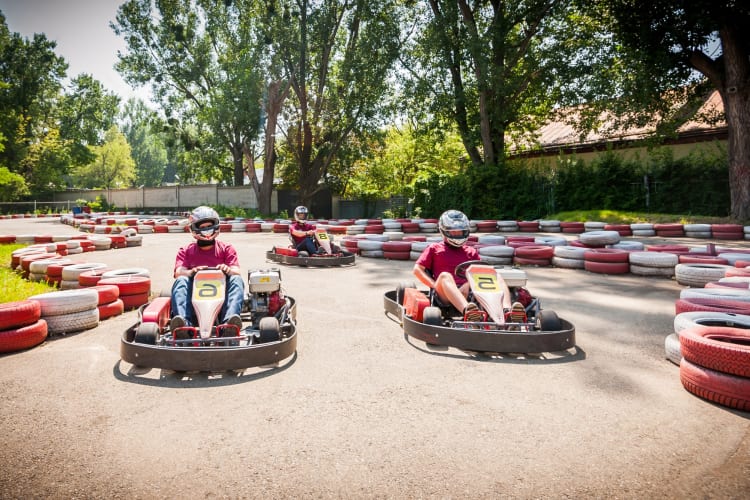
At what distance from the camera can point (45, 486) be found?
2172mm

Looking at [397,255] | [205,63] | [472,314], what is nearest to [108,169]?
[205,63]

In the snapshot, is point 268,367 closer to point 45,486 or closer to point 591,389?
point 45,486

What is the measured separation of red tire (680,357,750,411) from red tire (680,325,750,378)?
36 mm

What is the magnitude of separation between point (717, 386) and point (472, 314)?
182 cm

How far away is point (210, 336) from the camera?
12.9 feet

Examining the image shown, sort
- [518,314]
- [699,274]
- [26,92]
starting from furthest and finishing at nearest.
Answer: [26,92] < [699,274] < [518,314]

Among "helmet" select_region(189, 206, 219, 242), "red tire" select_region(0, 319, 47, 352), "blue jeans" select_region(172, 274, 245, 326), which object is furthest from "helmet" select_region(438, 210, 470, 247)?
"red tire" select_region(0, 319, 47, 352)

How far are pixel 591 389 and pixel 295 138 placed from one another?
→ 26610 millimetres

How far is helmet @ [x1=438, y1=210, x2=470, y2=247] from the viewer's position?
5070 mm

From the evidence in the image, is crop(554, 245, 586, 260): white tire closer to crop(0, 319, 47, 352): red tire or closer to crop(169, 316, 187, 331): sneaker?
crop(169, 316, 187, 331): sneaker

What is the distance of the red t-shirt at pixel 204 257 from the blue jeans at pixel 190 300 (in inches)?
15.6

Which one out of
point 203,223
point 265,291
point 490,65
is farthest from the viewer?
point 490,65

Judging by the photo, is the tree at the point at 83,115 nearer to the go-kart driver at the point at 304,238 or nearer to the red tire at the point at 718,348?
the go-kart driver at the point at 304,238

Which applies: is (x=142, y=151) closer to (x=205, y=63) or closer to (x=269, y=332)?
(x=205, y=63)
